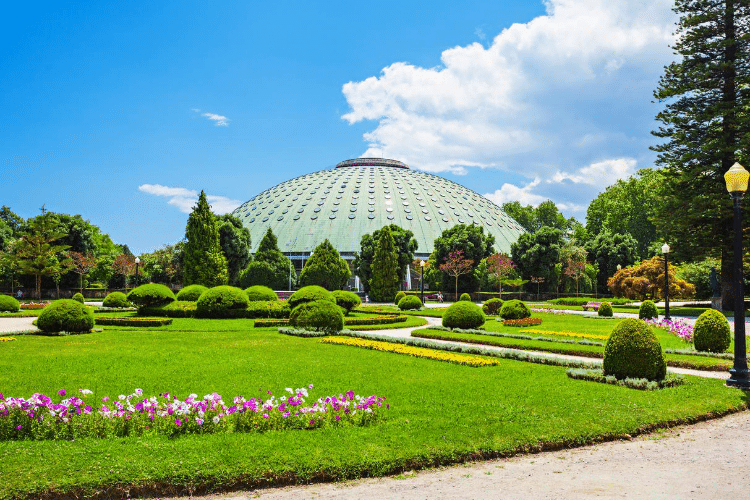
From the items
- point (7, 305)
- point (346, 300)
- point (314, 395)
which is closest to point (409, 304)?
point (346, 300)

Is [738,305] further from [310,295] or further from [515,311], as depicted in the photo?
[310,295]

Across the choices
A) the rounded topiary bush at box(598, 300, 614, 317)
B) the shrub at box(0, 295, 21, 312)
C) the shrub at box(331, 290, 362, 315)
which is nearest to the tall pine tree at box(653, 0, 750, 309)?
the rounded topiary bush at box(598, 300, 614, 317)

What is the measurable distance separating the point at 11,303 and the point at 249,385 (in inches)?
1085

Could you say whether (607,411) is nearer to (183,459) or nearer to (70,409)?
(183,459)

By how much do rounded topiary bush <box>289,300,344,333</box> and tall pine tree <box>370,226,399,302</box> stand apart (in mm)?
26848

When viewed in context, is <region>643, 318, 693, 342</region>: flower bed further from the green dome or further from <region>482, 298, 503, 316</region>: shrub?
the green dome

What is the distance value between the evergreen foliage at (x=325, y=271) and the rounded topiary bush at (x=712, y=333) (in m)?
35.4

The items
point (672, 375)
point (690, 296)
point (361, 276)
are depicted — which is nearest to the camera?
point (672, 375)

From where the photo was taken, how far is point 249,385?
29.5ft

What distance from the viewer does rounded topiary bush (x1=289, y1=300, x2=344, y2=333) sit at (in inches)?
752

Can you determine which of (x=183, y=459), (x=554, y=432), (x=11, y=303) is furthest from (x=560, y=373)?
(x=11, y=303)

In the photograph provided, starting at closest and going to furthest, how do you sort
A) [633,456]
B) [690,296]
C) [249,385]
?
[633,456] → [249,385] → [690,296]

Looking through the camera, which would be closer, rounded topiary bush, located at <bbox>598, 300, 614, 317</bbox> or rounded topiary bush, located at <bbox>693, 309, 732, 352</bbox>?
rounded topiary bush, located at <bbox>693, 309, 732, 352</bbox>

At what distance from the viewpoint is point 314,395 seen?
825 centimetres
